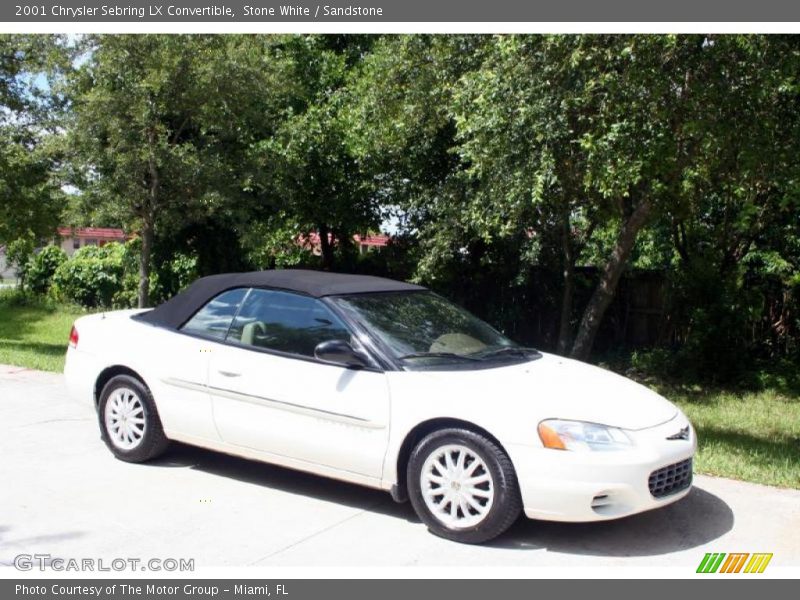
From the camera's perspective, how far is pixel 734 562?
4.67 meters

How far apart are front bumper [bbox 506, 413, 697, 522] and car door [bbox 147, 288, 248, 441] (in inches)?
93.1

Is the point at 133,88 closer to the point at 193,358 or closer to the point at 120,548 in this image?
the point at 193,358

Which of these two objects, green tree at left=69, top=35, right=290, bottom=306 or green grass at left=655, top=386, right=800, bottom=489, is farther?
green tree at left=69, top=35, right=290, bottom=306

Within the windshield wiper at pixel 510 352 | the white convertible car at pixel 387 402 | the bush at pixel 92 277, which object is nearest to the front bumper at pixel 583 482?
the white convertible car at pixel 387 402

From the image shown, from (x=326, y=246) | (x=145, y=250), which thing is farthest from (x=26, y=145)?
(x=326, y=246)

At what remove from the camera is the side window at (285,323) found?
5617mm

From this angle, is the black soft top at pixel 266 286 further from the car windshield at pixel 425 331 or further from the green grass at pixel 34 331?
the green grass at pixel 34 331

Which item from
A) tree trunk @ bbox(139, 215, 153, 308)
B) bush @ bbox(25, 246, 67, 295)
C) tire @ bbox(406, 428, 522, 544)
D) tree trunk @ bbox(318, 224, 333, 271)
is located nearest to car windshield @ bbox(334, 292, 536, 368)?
tire @ bbox(406, 428, 522, 544)

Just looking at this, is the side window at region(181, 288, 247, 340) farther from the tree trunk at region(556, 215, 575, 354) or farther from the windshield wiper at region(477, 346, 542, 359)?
the tree trunk at region(556, 215, 575, 354)

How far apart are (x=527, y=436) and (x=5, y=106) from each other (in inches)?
465

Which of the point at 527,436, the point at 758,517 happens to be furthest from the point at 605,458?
the point at 758,517

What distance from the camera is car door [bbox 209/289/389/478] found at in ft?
17.1

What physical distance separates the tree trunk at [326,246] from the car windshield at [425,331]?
9.59 metres

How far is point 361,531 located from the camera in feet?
16.6
